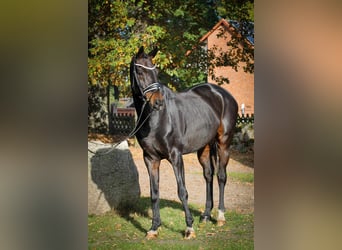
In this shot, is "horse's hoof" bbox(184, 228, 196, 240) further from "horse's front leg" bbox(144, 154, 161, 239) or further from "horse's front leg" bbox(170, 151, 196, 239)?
"horse's front leg" bbox(144, 154, 161, 239)

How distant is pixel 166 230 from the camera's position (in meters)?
4.56

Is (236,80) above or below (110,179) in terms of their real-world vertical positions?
above

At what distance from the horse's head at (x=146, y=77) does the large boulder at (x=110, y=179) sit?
46cm

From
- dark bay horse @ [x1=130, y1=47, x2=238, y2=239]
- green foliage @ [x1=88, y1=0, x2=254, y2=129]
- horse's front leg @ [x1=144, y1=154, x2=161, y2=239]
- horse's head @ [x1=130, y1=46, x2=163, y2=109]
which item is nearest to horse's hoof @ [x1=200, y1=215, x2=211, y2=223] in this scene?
dark bay horse @ [x1=130, y1=47, x2=238, y2=239]

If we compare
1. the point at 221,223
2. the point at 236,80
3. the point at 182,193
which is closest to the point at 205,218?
the point at 221,223

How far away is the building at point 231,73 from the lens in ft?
14.6

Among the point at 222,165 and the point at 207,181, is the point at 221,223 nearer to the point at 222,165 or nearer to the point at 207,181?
the point at 207,181

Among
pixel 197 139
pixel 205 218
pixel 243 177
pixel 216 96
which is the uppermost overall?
pixel 216 96

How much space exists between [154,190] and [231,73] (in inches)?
44.3

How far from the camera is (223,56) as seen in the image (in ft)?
14.9

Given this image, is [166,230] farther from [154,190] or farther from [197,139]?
[197,139]

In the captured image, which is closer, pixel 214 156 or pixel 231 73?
pixel 231 73
